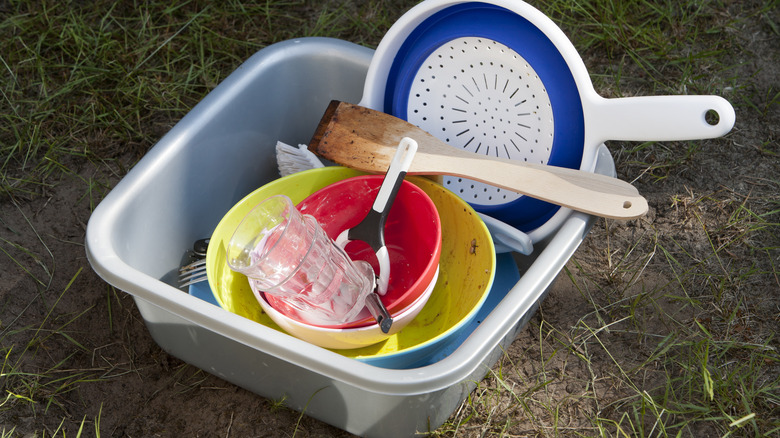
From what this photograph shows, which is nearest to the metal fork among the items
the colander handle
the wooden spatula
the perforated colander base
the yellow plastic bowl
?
the yellow plastic bowl

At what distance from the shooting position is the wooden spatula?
0.87 metres

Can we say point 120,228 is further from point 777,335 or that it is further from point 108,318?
point 777,335

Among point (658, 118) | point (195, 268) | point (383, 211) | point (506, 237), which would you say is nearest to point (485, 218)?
point (506, 237)

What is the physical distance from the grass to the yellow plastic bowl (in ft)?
0.39

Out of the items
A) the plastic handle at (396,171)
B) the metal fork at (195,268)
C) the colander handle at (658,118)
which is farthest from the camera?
the metal fork at (195,268)

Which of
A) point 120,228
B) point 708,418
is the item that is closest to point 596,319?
point 708,418

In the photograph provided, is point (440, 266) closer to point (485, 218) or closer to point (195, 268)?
point (485, 218)

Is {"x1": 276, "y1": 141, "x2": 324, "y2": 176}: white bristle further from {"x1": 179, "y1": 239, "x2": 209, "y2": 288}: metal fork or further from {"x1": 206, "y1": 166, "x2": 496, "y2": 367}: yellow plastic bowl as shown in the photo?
{"x1": 179, "y1": 239, "x2": 209, "y2": 288}: metal fork

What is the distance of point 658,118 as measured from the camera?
83 cm

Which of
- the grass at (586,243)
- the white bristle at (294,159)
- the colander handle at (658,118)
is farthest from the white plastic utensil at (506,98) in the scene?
the grass at (586,243)

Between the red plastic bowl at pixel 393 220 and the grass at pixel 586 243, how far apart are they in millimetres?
183

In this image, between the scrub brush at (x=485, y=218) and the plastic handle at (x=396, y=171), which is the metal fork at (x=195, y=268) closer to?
the scrub brush at (x=485, y=218)

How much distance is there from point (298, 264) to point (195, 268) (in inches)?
10.4

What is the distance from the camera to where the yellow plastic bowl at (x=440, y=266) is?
926 millimetres
